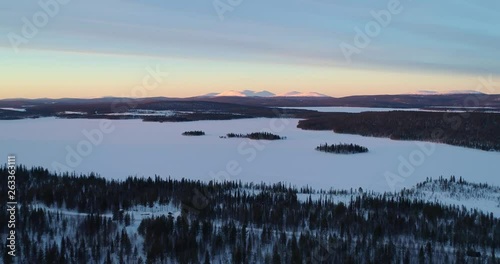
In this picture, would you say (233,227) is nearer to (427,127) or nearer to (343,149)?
(343,149)

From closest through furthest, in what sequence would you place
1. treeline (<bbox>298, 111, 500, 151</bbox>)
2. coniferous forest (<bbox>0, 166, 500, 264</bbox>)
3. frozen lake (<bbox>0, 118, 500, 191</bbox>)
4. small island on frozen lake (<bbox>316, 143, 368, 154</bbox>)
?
coniferous forest (<bbox>0, 166, 500, 264</bbox>), frozen lake (<bbox>0, 118, 500, 191</bbox>), small island on frozen lake (<bbox>316, 143, 368, 154</bbox>), treeline (<bbox>298, 111, 500, 151</bbox>)

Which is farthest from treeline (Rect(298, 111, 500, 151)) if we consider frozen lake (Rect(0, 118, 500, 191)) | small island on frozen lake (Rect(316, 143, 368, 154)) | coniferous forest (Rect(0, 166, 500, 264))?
coniferous forest (Rect(0, 166, 500, 264))

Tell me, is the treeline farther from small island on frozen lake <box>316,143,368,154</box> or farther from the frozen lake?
small island on frozen lake <box>316,143,368,154</box>

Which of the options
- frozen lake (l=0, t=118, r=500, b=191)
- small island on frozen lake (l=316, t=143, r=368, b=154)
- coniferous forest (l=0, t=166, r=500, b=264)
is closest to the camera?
coniferous forest (l=0, t=166, r=500, b=264)

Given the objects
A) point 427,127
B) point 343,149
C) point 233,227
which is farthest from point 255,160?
point 427,127

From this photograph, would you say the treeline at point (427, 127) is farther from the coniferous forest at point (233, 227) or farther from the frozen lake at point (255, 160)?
the coniferous forest at point (233, 227)

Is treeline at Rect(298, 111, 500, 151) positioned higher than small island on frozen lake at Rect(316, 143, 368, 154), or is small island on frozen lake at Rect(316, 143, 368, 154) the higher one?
treeline at Rect(298, 111, 500, 151)

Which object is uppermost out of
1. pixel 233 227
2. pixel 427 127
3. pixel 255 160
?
pixel 427 127
